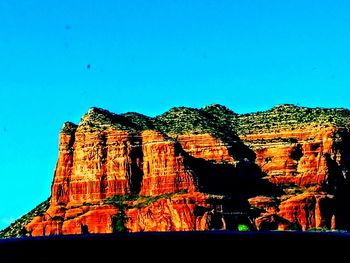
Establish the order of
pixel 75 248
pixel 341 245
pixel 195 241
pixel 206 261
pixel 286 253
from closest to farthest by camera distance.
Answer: pixel 206 261
pixel 286 253
pixel 341 245
pixel 75 248
pixel 195 241

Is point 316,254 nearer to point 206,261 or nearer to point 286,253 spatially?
point 286,253

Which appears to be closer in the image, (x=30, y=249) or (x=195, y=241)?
(x=30, y=249)

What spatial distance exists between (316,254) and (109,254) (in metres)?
12.9

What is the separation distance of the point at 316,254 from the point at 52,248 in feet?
61.4

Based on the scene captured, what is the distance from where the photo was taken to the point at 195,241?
67.8 m

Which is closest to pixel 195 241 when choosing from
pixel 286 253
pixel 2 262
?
pixel 286 253

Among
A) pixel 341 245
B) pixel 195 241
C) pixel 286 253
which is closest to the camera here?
pixel 286 253

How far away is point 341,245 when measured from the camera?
58094 mm

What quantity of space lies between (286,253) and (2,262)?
16600mm

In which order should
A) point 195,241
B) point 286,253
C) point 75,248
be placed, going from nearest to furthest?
1. point 286,253
2. point 75,248
3. point 195,241

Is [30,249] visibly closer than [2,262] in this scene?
No

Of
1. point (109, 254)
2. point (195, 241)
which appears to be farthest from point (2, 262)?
point (195, 241)

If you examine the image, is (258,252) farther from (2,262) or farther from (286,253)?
(2,262)

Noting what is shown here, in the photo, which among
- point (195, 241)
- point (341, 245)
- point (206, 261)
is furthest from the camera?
point (195, 241)
